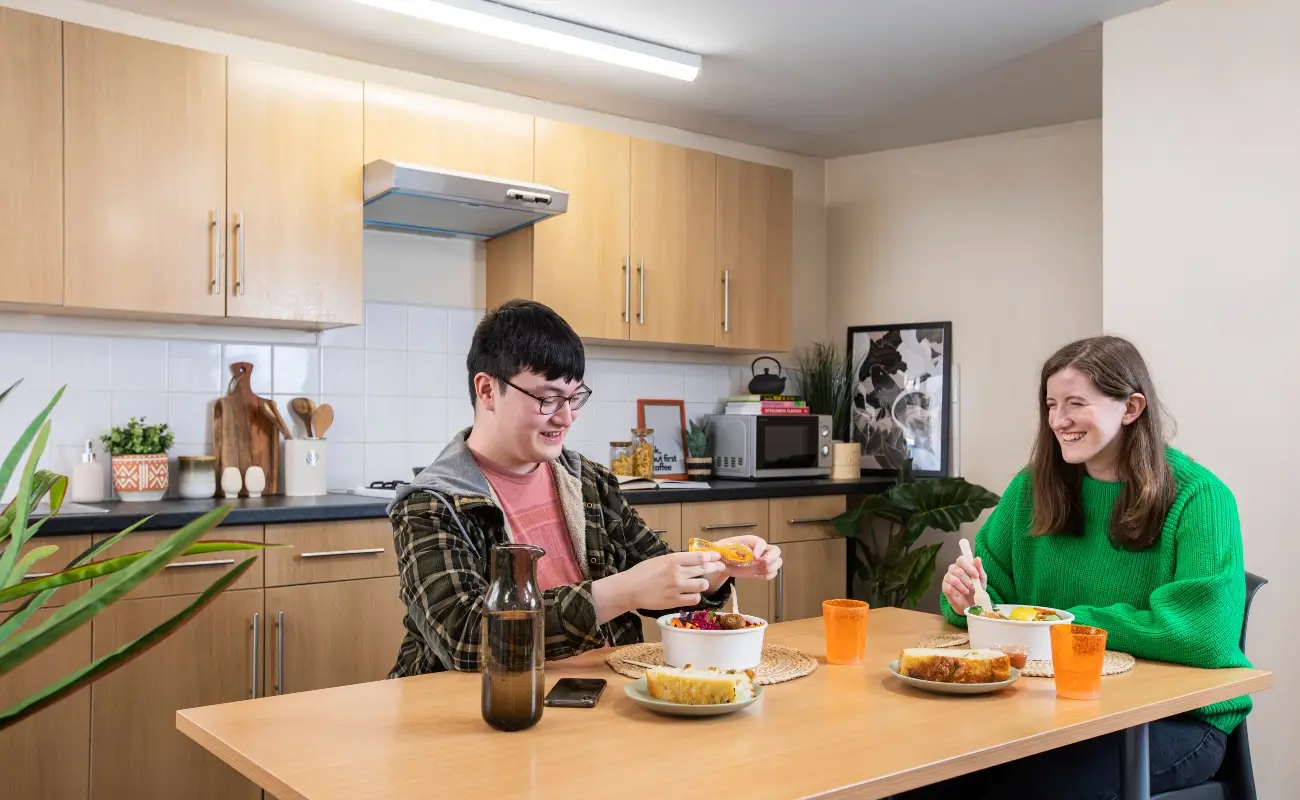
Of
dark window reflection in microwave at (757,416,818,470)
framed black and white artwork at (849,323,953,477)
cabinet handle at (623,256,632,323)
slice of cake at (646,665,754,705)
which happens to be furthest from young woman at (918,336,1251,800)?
framed black and white artwork at (849,323,953,477)

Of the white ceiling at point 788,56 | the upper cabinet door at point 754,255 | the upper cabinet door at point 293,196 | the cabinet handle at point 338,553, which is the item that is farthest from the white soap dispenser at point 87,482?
the upper cabinet door at point 754,255

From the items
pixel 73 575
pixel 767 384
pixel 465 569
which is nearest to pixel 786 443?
pixel 767 384

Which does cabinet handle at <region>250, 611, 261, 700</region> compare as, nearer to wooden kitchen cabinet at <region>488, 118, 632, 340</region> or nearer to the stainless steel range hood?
the stainless steel range hood

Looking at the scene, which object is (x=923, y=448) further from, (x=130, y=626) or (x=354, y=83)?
(x=130, y=626)

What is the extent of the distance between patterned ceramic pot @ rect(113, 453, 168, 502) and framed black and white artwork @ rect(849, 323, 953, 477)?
9.65 feet

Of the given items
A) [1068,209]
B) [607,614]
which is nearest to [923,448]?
[1068,209]

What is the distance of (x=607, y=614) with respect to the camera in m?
1.61

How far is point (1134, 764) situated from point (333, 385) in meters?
2.84

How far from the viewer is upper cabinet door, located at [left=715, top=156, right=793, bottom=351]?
4.32 m

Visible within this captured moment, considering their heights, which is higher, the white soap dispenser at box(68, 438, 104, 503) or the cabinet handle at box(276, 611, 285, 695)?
the white soap dispenser at box(68, 438, 104, 503)

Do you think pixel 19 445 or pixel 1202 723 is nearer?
pixel 19 445

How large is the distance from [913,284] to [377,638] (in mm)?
2877

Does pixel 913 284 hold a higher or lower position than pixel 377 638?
higher

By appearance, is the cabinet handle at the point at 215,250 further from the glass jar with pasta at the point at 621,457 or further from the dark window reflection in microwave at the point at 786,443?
the dark window reflection in microwave at the point at 786,443
